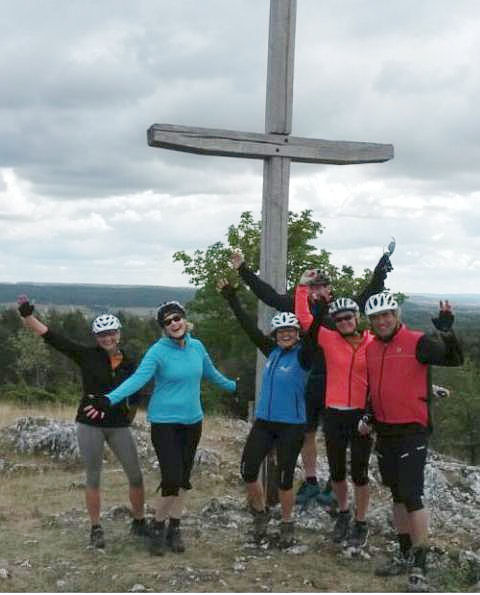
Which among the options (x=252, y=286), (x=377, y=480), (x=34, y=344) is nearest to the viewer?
(x=252, y=286)

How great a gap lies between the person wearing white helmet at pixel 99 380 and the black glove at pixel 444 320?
2797 mm

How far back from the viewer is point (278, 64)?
7020 millimetres

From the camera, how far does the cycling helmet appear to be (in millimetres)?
A: 6281

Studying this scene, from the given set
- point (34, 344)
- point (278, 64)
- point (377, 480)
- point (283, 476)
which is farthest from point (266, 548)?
point (34, 344)

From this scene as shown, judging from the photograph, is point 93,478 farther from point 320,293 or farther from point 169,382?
point 320,293

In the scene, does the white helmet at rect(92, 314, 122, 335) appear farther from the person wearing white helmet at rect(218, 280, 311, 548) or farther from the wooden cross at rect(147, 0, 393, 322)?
the wooden cross at rect(147, 0, 393, 322)

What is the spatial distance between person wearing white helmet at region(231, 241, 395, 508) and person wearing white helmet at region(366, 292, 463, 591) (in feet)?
2.15

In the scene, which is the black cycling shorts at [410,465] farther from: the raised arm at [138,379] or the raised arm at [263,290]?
the raised arm at [138,379]

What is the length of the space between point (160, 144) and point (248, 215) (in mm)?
24024

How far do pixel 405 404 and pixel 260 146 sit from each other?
2.86 m

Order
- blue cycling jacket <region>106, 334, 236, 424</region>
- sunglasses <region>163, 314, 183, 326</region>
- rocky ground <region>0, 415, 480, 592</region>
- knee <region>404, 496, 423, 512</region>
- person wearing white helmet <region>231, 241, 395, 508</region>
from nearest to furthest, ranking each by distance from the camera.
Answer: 1. knee <region>404, 496, 423, 512</region>
2. rocky ground <region>0, 415, 480, 592</region>
3. blue cycling jacket <region>106, 334, 236, 424</region>
4. sunglasses <region>163, 314, 183, 326</region>
5. person wearing white helmet <region>231, 241, 395, 508</region>

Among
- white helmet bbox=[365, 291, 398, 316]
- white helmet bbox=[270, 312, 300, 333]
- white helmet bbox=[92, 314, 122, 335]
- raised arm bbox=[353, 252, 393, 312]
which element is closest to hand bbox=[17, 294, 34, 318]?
white helmet bbox=[92, 314, 122, 335]

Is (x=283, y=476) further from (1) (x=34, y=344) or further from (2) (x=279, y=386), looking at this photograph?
(1) (x=34, y=344)

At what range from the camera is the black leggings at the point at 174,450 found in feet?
20.4
